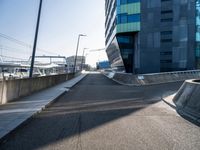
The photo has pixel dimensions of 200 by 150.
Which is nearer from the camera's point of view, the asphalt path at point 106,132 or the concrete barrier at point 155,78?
the asphalt path at point 106,132

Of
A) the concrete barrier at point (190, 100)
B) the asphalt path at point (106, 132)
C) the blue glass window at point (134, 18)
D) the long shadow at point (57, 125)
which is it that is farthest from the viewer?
the blue glass window at point (134, 18)

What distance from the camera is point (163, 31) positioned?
51.2 meters

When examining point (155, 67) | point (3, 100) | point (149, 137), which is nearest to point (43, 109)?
point (3, 100)

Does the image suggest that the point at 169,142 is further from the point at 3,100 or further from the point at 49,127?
the point at 3,100

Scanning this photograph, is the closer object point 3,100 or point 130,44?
point 3,100

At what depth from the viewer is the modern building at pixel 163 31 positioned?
50250 millimetres

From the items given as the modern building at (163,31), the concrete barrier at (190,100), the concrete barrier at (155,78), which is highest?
the modern building at (163,31)

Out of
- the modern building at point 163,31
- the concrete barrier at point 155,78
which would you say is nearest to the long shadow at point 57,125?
the concrete barrier at point 155,78

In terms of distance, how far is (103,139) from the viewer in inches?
267

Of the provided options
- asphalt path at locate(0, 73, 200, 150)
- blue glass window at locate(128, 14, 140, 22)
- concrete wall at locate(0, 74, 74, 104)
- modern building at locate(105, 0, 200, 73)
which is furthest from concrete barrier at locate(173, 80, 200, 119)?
blue glass window at locate(128, 14, 140, 22)

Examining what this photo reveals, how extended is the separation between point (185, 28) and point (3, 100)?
43.9 metres

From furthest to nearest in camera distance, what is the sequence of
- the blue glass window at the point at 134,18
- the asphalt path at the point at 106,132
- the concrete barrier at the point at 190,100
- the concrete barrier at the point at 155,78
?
the blue glass window at the point at 134,18 → the concrete barrier at the point at 155,78 → the concrete barrier at the point at 190,100 → the asphalt path at the point at 106,132

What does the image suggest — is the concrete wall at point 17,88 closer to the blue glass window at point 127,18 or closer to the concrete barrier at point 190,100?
the concrete barrier at point 190,100

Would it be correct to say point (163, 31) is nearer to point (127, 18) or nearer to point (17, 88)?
point (127, 18)
